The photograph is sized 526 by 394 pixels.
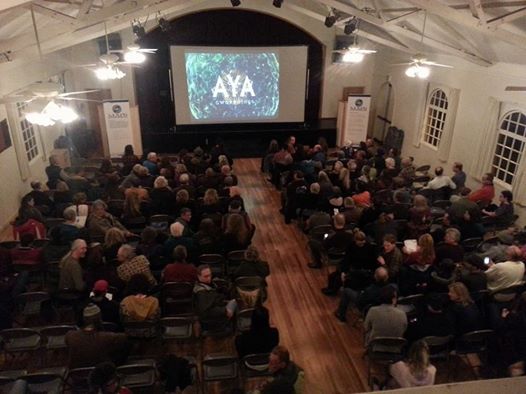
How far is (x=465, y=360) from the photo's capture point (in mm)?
5426

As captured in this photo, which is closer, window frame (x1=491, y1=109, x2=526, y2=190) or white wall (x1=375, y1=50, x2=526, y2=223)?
window frame (x1=491, y1=109, x2=526, y2=190)

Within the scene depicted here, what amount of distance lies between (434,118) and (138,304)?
9.90 meters

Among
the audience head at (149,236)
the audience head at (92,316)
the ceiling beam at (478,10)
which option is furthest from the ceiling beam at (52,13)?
the ceiling beam at (478,10)

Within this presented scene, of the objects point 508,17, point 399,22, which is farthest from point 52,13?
point 508,17

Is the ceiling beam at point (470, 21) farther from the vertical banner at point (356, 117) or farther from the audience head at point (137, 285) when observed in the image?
the vertical banner at point (356, 117)

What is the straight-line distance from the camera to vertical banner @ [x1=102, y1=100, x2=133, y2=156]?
1195 centimetres

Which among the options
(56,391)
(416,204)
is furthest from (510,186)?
(56,391)

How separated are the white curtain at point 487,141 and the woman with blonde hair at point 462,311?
5.95m

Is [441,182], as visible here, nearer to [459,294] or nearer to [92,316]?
[459,294]

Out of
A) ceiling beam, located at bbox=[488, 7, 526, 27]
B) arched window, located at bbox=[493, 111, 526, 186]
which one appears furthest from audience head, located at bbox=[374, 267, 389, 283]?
arched window, located at bbox=[493, 111, 526, 186]

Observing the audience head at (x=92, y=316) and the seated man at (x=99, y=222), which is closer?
the audience head at (x=92, y=316)

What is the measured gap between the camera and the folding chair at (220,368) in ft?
13.9

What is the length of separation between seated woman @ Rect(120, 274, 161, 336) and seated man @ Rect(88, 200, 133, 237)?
194 cm

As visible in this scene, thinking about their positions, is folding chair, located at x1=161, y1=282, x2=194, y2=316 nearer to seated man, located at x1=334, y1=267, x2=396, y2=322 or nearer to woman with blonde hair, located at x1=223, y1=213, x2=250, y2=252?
woman with blonde hair, located at x1=223, y1=213, x2=250, y2=252
